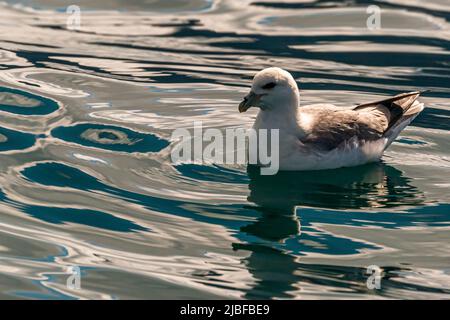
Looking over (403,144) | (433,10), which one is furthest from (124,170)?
(433,10)

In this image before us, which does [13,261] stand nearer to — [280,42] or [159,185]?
[159,185]

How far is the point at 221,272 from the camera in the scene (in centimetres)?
964

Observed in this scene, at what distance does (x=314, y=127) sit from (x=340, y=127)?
0.36 m

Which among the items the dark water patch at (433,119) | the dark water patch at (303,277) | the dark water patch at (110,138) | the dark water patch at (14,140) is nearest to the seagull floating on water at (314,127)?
the dark water patch at (433,119)

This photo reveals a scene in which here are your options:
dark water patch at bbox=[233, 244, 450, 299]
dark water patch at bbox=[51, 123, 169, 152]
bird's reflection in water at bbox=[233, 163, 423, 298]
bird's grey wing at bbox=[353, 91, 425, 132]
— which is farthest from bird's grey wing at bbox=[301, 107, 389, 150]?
dark water patch at bbox=[233, 244, 450, 299]

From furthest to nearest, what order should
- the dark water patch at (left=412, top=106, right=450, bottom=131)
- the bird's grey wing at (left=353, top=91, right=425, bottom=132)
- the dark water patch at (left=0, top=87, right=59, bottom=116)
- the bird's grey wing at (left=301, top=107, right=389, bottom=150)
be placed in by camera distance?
the dark water patch at (left=0, top=87, right=59, bottom=116)
the dark water patch at (left=412, top=106, right=450, bottom=131)
the bird's grey wing at (left=353, top=91, right=425, bottom=132)
the bird's grey wing at (left=301, top=107, right=389, bottom=150)

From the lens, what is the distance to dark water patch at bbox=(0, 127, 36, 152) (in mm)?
12908

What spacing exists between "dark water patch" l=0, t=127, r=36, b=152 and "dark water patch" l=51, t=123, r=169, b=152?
354 mm

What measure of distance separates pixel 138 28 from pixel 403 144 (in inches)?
271

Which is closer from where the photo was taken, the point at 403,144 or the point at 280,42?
the point at 403,144

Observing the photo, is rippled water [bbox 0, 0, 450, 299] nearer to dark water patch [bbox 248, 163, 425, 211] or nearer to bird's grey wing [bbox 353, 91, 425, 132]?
dark water patch [bbox 248, 163, 425, 211]

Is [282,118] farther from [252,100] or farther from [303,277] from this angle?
[303,277]

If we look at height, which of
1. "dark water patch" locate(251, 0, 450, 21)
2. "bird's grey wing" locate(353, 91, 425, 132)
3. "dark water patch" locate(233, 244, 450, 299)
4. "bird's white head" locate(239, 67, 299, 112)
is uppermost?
"dark water patch" locate(251, 0, 450, 21)

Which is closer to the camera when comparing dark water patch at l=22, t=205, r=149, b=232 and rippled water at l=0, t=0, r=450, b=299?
rippled water at l=0, t=0, r=450, b=299
